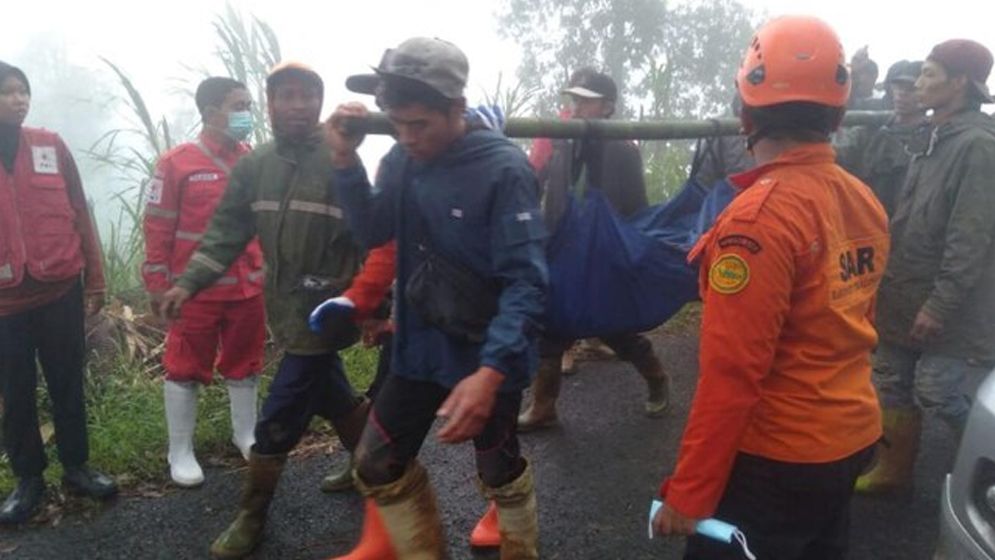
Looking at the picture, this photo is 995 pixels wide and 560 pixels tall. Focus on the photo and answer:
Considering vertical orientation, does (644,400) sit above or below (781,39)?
below

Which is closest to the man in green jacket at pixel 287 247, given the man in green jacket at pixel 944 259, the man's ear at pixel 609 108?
the man's ear at pixel 609 108

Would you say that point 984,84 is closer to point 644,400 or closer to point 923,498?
point 923,498

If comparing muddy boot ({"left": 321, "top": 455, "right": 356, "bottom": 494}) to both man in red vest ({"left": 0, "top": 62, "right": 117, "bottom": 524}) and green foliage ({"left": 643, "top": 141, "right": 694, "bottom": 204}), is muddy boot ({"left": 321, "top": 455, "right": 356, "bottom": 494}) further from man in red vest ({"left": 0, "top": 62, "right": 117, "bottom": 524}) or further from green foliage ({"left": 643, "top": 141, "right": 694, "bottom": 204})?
green foliage ({"left": 643, "top": 141, "right": 694, "bottom": 204})

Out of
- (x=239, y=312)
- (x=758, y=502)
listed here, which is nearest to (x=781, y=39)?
(x=758, y=502)

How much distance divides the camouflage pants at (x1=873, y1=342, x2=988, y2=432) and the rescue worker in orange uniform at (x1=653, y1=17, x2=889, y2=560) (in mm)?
1671

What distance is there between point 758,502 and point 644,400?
3075mm

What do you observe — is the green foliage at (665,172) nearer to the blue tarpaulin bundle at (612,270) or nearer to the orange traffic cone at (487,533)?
the blue tarpaulin bundle at (612,270)

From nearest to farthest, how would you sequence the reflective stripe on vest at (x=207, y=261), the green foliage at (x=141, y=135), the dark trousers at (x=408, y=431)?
the dark trousers at (x=408, y=431)
the reflective stripe on vest at (x=207, y=261)
the green foliage at (x=141, y=135)

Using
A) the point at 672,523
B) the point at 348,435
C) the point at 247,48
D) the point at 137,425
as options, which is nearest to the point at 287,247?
the point at 348,435

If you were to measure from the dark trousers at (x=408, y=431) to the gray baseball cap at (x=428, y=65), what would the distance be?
0.96m

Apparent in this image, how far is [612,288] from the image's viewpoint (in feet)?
10.6

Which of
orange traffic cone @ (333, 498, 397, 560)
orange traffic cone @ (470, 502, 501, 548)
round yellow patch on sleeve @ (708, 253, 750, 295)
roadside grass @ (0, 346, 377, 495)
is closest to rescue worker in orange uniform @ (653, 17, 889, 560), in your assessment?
round yellow patch on sleeve @ (708, 253, 750, 295)

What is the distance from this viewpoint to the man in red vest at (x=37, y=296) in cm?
340

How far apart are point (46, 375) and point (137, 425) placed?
2.82ft
